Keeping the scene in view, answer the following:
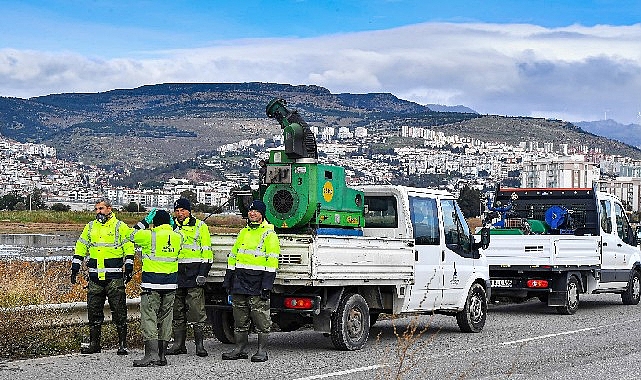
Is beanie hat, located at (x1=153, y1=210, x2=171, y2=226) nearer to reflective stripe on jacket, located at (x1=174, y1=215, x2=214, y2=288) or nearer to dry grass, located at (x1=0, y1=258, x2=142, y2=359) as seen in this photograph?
reflective stripe on jacket, located at (x1=174, y1=215, x2=214, y2=288)

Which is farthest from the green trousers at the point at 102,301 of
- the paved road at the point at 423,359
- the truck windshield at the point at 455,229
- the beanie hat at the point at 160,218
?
the truck windshield at the point at 455,229

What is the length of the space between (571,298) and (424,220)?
231 inches

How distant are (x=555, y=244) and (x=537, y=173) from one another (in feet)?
377

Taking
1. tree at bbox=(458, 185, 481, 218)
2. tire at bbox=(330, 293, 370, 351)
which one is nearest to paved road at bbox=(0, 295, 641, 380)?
tire at bbox=(330, 293, 370, 351)

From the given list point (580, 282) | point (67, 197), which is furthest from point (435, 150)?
point (580, 282)

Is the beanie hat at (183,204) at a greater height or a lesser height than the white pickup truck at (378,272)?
greater

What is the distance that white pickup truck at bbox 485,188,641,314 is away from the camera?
18.7 m

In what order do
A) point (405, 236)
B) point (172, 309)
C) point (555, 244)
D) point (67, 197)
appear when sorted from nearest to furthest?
1. point (172, 309)
2. point (405, 236)
3. point (555, 244)
4. point (67, 197)

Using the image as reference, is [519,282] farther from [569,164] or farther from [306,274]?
[569,164]

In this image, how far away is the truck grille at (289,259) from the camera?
11859 mm

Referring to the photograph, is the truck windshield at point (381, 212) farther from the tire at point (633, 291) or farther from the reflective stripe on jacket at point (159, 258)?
the tire at point (633, 291)

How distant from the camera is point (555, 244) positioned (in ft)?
61.1

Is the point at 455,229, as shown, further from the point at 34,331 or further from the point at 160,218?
the point at 34,331

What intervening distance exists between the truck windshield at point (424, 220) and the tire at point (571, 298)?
5.31 metres
